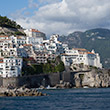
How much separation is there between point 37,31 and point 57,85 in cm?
4664

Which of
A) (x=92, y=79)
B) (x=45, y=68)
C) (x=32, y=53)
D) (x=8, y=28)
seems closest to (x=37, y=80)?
(x=45, y=68)

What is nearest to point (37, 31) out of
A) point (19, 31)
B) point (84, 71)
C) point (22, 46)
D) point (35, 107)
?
point (19, 31)

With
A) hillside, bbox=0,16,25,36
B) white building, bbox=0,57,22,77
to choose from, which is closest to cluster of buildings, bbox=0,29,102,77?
white building, bbox=0,57,22,77

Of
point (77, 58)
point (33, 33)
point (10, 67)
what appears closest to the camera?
point (10, 67)

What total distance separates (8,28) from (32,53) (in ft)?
77.8

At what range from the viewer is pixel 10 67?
119m

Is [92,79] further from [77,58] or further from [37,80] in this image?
[37,80]

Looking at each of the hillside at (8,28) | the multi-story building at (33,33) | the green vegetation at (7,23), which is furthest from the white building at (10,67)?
the multi-story building at (33,33)

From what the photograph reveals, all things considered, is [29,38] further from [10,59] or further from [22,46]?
[10,59]

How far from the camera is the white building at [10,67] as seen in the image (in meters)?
119

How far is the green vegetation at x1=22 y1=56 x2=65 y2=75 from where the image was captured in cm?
12604

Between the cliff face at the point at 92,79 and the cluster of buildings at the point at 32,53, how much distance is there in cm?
1242

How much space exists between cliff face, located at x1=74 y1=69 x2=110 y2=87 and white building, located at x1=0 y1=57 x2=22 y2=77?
26.4m

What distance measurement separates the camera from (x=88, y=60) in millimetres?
153625
